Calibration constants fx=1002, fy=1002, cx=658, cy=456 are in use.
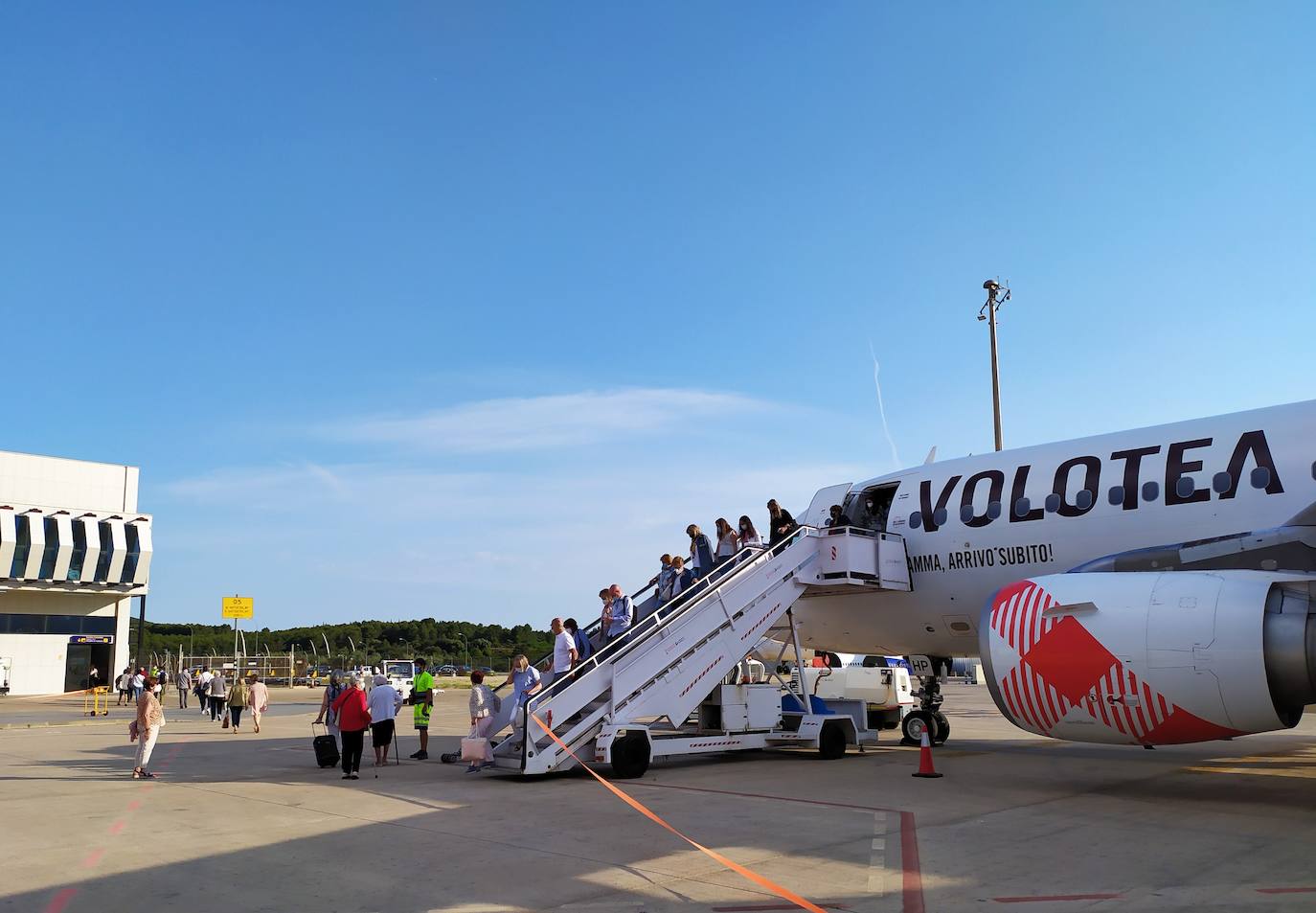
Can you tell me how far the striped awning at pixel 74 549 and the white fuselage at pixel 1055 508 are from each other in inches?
1572

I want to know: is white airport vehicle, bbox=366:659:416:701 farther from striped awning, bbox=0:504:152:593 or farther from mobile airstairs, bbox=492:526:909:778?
mobile airstairs, bbox=492:526:909:778

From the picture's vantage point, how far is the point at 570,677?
1505 centimetres

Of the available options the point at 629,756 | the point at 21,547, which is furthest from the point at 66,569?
the point at 629,756

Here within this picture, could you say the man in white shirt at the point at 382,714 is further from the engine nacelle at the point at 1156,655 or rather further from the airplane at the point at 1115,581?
the engine nacelle at the point at 1156,655

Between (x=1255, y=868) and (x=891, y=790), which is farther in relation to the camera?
(x=891, y=790)

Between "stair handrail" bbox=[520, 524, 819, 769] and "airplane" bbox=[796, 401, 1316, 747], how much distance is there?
196 cm

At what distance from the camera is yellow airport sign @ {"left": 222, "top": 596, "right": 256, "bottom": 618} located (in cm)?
6638

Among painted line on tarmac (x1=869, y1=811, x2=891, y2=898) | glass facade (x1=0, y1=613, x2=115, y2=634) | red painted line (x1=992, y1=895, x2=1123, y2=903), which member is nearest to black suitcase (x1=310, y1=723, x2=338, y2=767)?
painted line on tarmac (x1=869, y1=811, x2=891, y2=898)

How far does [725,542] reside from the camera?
17.6m

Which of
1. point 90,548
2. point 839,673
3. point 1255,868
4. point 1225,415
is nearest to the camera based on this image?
point 1255,868

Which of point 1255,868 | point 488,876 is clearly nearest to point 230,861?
point 488,876

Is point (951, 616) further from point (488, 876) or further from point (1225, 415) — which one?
point (488, 876)

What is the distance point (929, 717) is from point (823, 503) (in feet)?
14.3

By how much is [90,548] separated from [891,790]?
45.0 meters
